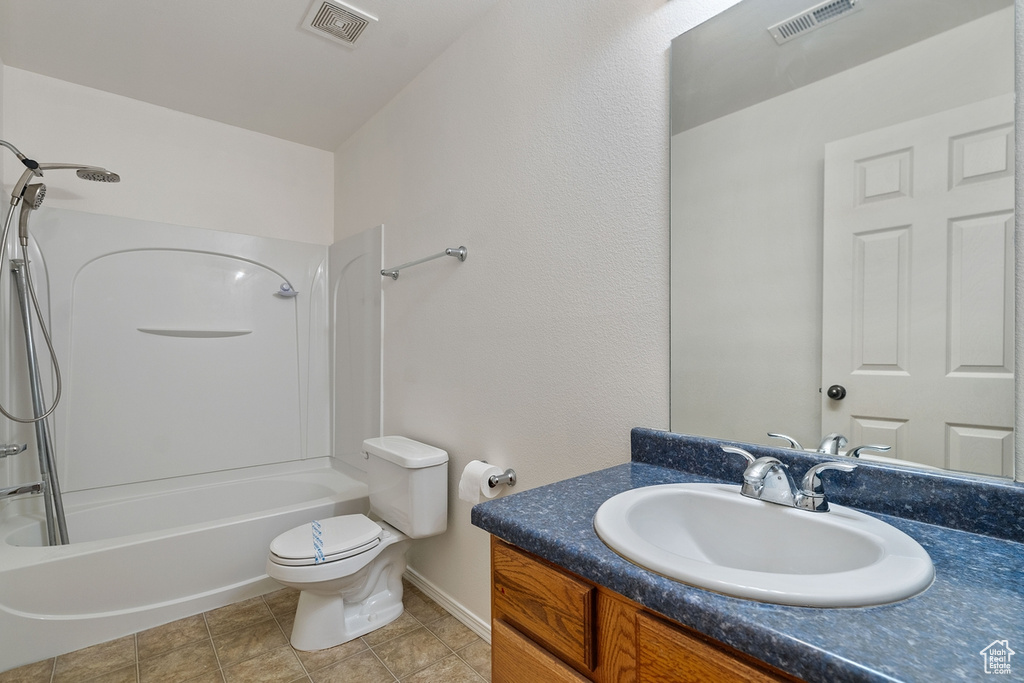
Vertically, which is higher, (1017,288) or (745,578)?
(1017,288)

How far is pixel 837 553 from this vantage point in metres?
0.78

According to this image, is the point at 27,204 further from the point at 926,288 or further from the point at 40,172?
the point at 926,288

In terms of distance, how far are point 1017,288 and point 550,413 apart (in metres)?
1.11

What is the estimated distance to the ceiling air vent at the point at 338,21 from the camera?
A: 71.2 inches

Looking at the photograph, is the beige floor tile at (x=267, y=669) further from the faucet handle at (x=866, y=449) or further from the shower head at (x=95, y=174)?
the shower head at (x=95, y=174)

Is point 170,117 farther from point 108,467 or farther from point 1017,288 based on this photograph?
Answer: point 1017,288

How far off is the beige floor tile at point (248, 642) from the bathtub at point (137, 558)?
26 cm

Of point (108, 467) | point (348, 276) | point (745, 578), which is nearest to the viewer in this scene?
point (745, 578)

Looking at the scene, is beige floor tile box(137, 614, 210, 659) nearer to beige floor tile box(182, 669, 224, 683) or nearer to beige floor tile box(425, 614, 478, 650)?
beige floor tile box(182, 669, 224, 683)

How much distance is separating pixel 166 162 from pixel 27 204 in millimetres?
686

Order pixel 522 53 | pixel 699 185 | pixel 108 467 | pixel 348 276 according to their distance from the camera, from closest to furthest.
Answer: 1. pixel 699 185
2. pixel 522 53
3. pixel 108 467
4. pixel 348 276

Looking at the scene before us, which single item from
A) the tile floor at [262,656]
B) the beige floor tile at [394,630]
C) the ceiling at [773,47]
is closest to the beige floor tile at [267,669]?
the tile floor at [262,656]

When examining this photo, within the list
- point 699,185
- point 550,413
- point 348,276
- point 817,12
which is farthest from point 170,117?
point 817,12

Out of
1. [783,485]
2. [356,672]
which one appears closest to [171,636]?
[356,672]
